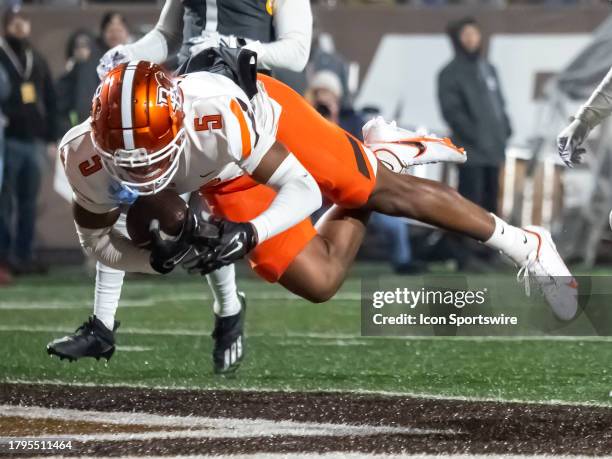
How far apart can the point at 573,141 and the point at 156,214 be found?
1.78 m

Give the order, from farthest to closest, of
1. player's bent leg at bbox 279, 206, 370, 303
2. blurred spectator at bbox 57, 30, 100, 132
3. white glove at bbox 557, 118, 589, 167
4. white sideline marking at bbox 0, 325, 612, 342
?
blurred spectator at bbox 57, 30, 100, 132, white sideline marking at bbox 0, 325, 612, 342, white glove at bbox 557, 118, 589, 167, player's bent leg at bbox 279, 206, 370, 303

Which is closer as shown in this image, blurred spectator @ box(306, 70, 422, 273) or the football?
the football

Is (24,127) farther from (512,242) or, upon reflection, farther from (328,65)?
(512,242)

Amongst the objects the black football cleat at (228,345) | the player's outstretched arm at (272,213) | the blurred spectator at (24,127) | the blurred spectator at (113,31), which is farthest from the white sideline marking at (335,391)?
the blurred spectator at (24,127)

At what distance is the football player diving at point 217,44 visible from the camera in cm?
466

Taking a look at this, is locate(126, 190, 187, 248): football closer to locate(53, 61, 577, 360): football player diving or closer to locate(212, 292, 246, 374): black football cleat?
locate(53, 61, 577, 360): football player diving

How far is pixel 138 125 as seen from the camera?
3678 millimetres

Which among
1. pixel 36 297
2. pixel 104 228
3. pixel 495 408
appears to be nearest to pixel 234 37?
pixel 104 228

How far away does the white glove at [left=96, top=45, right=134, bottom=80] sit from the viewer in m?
4.62

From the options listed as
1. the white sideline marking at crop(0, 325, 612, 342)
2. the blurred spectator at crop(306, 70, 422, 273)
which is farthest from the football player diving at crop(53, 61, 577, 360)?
the blurred spectator at crop(306, 70, 422, 273)

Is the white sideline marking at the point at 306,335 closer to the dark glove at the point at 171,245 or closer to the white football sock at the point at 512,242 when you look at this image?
the white football sock at the point at 512,242

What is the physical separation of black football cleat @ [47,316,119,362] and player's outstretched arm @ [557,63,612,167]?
1726mm

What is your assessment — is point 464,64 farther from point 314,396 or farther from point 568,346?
point 314,396

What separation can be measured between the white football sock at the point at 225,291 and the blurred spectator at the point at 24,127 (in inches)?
156
